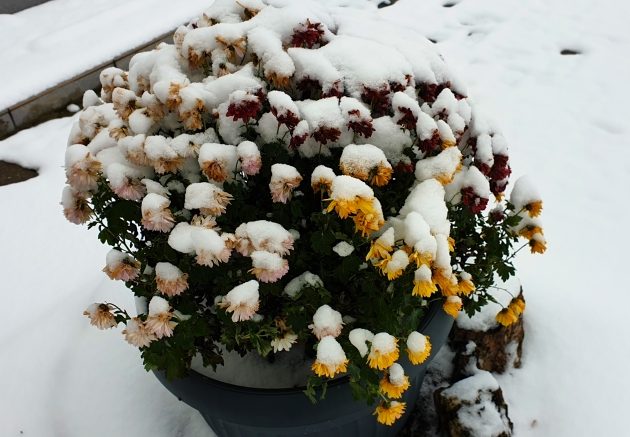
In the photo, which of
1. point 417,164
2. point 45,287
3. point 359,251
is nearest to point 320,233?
point 359,251

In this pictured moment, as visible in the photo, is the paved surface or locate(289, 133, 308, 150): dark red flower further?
the paved surface

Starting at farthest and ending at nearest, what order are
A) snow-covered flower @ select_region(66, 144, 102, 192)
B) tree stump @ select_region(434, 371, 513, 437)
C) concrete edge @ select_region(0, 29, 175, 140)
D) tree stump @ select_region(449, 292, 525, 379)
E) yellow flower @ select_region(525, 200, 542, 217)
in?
concrete edge @ select_region(0, 29, 175, 140) → tree stump @ select_region(449, 292, 525, 379) → tree stump @ select_region(434, 371, 513, 437) → yellow flower @ select_region(525, 200, 542, 217) → snow-covered flower @ select_region(66, 144, 102, 192)

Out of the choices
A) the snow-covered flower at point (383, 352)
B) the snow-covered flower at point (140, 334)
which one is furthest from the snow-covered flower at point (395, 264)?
the snow-covered flower at point (140, 334)

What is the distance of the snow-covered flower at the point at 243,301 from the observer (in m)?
1.09

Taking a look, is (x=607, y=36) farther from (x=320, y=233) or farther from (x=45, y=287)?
(x=45, y=287)

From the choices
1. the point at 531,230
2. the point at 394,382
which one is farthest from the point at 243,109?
the point at 531,230

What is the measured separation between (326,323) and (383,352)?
0.40ft

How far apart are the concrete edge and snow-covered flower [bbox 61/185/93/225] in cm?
207

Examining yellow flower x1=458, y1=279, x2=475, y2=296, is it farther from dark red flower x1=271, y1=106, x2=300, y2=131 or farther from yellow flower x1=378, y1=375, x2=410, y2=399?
dark red flower x1=271, y1=106, x2=300, y2=131

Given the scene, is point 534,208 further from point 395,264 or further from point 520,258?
point 520,258

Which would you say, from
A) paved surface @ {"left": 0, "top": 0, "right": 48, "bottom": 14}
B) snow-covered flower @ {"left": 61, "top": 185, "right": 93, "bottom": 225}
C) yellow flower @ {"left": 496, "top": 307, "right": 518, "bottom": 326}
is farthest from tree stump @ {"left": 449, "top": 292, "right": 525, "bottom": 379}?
paved surface @ {"left": 0, "top": 0, "right": 48, "bottom": 14}

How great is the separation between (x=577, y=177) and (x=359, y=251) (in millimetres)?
1775

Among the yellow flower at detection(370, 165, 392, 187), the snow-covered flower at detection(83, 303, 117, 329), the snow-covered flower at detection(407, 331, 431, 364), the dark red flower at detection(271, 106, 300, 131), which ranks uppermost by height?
the dark red flower at detection(271, 106, 300, 131)

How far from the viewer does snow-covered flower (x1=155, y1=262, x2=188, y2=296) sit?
115cm
